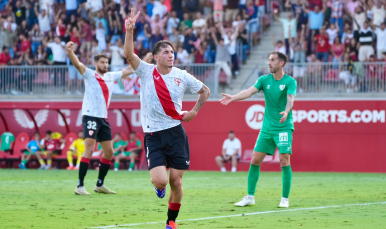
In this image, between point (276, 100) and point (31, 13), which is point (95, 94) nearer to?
point (276, 100)

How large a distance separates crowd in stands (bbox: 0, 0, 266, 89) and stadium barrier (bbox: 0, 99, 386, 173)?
6.48 ft

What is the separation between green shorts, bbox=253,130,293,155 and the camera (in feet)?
33.1

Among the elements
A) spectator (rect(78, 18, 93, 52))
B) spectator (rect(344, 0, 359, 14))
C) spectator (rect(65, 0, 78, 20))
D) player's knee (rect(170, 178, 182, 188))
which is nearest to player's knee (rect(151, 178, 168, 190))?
player's knee (rect(170, 178, 182, 188))

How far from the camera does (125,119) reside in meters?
22.5

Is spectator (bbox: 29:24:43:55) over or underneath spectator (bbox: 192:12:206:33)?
underneath

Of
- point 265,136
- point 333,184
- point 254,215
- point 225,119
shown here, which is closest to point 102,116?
point 265,136

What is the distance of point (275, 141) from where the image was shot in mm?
10188

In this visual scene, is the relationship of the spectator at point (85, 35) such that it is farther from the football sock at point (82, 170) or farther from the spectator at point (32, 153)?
the football sock at point (82, 170)

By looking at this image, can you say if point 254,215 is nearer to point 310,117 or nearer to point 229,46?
point 310,117

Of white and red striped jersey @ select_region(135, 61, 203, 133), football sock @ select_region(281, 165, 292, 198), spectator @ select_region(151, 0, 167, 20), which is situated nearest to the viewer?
white and red striped jersey @ select_region(135, 61, 203, 133)

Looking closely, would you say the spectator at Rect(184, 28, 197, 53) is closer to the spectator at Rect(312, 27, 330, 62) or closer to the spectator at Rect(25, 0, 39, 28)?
the spectator at Rect(312, 27, 330, 62)

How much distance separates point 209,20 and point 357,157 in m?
7.92

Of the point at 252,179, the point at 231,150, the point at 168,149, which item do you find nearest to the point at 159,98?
the point at 168,149

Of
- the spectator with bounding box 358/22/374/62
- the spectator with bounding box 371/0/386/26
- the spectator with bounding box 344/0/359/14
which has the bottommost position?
the spectator with bounding box 358/22/374/62
